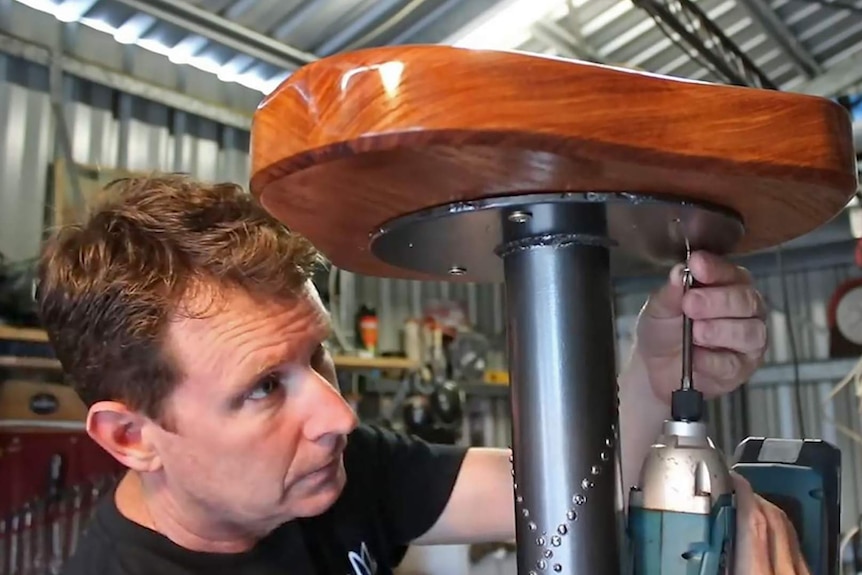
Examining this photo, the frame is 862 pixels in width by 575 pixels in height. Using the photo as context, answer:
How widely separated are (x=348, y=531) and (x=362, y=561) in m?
0.03

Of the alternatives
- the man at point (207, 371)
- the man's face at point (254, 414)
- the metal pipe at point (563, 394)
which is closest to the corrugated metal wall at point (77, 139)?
the man at point (207, 371)

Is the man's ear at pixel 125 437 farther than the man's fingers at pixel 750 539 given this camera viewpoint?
Yes

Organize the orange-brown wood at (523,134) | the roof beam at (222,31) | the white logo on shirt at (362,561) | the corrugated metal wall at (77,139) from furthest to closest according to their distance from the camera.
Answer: the corrugated metal wall at (77,139) < the roof beam at (222,31) < the white logo on shirt at (362,561) < the orange-brown wood at (523,134)

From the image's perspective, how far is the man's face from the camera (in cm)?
61

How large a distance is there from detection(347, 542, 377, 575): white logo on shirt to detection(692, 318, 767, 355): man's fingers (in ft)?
1.40

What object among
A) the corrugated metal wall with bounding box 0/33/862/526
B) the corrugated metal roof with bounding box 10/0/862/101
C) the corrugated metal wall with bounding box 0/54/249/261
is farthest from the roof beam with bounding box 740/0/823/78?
the corrugated metal wall with bounding box 0/54/249/261

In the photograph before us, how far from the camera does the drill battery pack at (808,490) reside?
59cm

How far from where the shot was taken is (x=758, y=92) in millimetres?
336

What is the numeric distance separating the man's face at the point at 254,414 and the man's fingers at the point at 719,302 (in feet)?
0.88

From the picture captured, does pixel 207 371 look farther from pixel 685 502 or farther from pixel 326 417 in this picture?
pixel 685 502

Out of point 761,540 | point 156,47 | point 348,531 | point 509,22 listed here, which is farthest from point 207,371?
point 509,22

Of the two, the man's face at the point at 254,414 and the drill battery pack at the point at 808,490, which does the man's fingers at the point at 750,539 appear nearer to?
the drill battery pack at the point at 808,490

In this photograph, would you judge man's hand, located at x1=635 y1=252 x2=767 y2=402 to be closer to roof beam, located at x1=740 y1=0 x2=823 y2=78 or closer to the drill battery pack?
the drill battery pack

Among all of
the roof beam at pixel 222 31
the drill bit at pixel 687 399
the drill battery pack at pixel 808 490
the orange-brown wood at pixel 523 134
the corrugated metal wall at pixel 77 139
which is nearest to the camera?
the orange-brown wood at pixel 523 134
